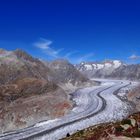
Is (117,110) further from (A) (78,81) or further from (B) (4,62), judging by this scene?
(A) (78,81)

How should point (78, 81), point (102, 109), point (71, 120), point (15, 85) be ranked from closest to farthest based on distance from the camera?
point (71, 120) → point (102, 109) → point (15, 85) → point (78, 81)

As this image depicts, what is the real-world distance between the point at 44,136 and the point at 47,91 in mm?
32251

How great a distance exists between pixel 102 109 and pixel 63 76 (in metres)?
80.3

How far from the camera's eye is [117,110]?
63.5 meters

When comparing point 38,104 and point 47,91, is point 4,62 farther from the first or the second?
point 38,104

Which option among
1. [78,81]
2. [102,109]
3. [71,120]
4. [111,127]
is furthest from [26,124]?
[78,81]

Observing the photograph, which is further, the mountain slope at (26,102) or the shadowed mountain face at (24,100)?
the shadowed mountain face at (24,100)

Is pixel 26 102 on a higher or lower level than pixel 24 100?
lower

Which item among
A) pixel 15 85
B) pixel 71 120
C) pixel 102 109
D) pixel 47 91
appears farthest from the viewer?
pixel 47 91

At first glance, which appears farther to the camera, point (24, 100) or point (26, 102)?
point (24, 100)

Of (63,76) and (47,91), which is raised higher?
(63,76)

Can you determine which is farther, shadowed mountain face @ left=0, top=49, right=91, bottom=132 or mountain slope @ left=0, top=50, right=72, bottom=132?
shadowed mountain face @ left=0, top=49, right=91, bottom=132

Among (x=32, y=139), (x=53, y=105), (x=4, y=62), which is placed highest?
(x=4, y=62)

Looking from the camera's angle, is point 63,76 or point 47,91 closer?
point 47,91
